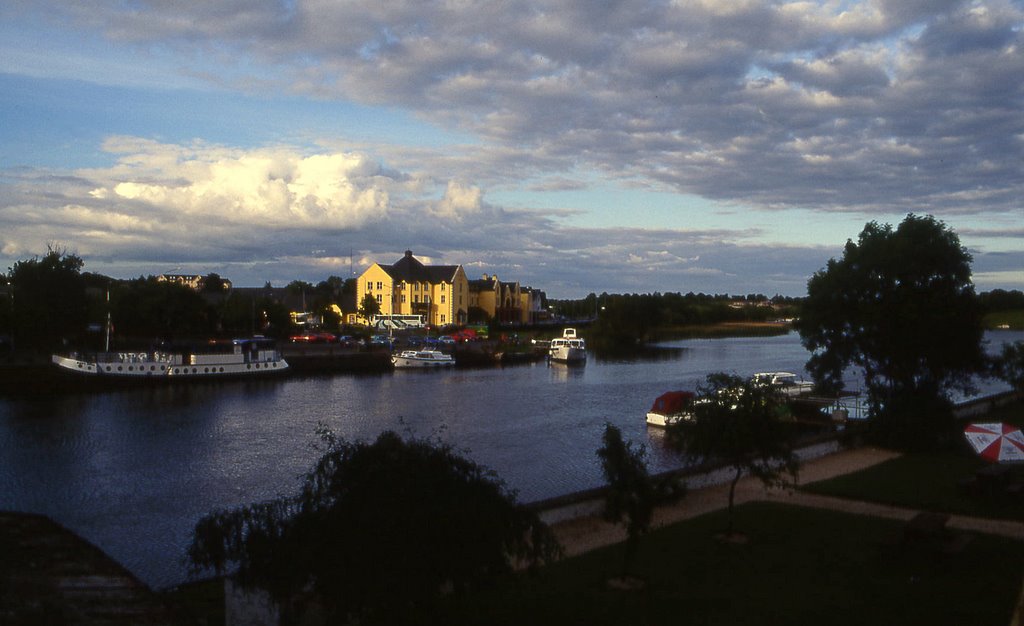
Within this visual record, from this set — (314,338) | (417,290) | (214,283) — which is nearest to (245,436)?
(314,338)

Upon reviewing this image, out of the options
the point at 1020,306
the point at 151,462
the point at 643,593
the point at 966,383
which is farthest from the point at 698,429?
the point at 1020,306

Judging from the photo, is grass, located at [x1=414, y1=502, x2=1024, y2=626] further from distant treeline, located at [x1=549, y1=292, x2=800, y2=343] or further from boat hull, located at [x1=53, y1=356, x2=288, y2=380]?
distant treeline, located at [x1=549, y1=292, x2=800, y2=343]

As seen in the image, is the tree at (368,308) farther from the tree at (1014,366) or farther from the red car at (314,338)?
the tree at (1014,366)

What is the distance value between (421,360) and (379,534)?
208 feet

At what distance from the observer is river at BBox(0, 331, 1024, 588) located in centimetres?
2450

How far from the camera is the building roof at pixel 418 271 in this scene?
108m

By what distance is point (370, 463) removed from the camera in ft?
30.7

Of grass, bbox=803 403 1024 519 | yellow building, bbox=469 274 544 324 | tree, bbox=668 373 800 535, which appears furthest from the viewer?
yellow building, bbox=469 274 544 324

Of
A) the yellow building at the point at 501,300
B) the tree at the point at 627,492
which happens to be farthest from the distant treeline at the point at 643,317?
the tree at the point at 627,492

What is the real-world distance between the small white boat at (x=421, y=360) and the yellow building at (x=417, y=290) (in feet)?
105

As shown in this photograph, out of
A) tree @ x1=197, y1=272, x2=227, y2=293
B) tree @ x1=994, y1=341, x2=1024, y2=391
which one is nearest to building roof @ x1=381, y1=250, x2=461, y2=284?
tree @ x1=197, y1=272, x2=227, y2=293

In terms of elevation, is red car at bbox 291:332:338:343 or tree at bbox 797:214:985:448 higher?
tree at bbox 797:214:985:448

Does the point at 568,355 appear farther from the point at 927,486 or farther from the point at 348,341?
the point at 927,486

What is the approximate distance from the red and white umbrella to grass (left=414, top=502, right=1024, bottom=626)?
1.79 meters
